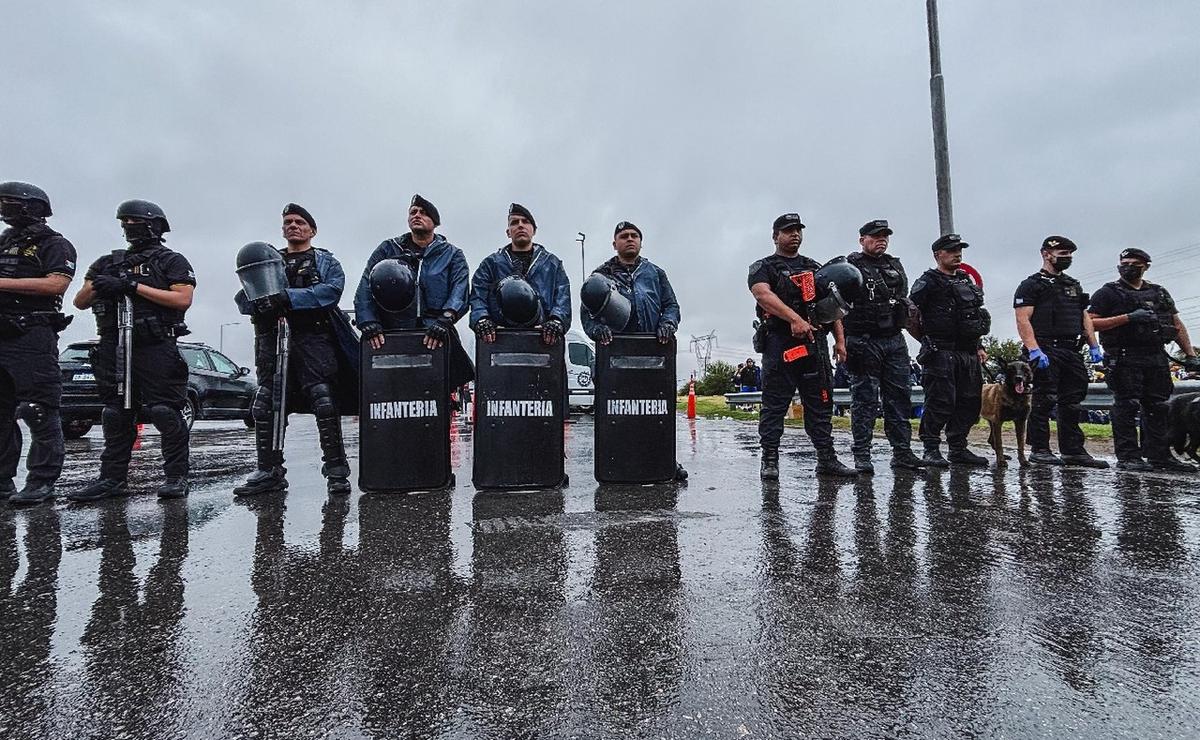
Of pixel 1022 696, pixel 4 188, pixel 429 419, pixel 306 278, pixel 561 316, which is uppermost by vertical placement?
pixel 4 188

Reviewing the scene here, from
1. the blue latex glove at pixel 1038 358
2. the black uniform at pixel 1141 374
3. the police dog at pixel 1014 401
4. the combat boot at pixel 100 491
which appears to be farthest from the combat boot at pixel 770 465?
the combat boot at pixel 100 491

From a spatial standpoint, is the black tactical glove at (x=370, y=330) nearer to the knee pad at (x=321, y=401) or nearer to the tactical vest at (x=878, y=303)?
the knee pad at (x=321, y=401)

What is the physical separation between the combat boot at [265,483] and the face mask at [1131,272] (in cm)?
793

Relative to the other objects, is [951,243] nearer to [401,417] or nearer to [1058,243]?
[1058,243]

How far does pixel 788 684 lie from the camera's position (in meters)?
1.63

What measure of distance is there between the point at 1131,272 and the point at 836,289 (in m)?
3.60

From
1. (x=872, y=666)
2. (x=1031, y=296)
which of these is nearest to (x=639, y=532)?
(x=872, y=666)

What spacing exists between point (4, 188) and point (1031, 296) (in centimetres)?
844

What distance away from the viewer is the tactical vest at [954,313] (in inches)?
233

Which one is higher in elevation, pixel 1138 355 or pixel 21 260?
pixel 21 260

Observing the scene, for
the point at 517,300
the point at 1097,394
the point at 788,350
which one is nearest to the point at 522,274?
the point at 517,300

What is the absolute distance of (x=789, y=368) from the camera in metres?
5.36

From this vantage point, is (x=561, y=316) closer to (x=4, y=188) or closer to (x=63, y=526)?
(x=63, y=526)

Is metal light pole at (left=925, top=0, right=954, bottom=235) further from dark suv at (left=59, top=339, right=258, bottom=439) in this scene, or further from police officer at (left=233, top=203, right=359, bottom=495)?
dark suv at (left=59, top=339, right=258, bottom=439)
